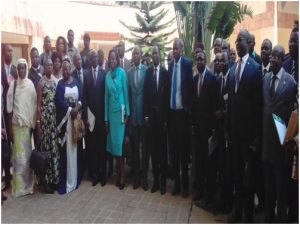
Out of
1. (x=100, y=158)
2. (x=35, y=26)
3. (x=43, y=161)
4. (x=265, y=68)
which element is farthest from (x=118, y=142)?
(x=35, y=26)

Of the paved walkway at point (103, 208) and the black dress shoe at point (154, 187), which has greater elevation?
the black dress shoe at point (154, 187)

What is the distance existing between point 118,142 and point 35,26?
9228 millimetres

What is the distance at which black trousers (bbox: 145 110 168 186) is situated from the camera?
5418 mm

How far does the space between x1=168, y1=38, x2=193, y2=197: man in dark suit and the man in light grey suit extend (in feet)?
1.79

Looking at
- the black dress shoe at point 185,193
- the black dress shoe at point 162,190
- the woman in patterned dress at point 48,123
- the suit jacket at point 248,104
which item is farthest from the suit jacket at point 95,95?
the suit jacket at point 248,104

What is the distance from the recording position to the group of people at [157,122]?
157 inches

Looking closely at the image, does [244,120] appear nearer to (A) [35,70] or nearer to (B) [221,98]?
(B) [221,98]

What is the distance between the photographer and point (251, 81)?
154 inches

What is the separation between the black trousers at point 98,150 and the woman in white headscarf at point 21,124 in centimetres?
96

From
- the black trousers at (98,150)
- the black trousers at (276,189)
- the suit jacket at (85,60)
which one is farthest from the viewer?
the suit jacket at (85,60)

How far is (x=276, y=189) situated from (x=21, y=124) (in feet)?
11.6

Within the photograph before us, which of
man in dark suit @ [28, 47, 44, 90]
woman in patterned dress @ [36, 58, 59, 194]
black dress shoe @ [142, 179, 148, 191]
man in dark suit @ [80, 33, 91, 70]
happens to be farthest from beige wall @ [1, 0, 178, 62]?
black dress shoe @ [142, 179, 148, 191]

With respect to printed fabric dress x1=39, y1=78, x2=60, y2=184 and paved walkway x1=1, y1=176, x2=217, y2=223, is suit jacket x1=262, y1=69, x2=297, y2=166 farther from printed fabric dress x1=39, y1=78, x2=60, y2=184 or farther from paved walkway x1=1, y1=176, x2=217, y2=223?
printed fabric dress x1=39, y1=78, x2=60, y2=184

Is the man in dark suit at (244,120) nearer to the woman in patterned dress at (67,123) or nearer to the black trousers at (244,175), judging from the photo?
the black trousers at (244,175)
